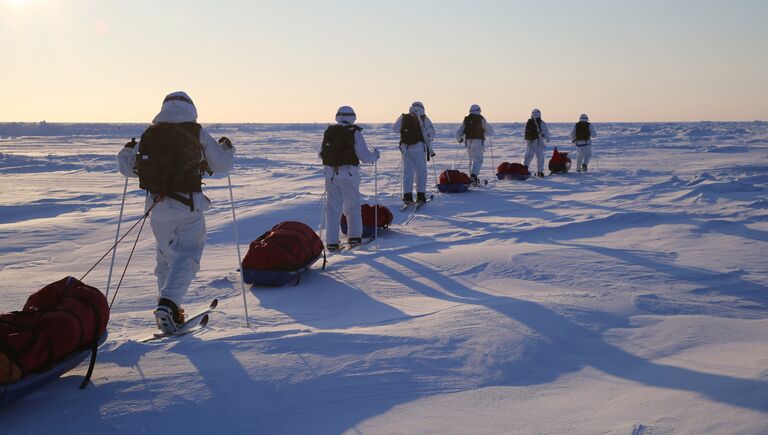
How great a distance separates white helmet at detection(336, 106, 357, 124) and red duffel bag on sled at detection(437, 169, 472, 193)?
6007mm

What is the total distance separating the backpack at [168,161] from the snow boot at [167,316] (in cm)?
80

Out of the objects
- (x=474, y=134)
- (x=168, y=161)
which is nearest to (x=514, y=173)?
(x=474, y=134)

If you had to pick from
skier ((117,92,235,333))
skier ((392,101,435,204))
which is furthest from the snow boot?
skier ((392,101,435,204))

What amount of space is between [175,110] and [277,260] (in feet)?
7.12

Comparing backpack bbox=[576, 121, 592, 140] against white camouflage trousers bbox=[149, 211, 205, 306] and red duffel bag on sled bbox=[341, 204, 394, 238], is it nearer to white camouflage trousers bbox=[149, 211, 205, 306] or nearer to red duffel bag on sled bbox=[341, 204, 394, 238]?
red duffel bag on sled bbox=[341, 204, 394, 238]

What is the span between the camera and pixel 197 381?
3.17 meters

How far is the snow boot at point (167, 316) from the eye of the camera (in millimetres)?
4309

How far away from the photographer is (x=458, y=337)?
380 cm

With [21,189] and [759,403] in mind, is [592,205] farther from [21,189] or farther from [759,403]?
[21,189]

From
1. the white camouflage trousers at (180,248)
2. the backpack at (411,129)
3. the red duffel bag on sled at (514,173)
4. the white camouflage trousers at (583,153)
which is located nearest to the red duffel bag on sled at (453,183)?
the backpack at (411,129)

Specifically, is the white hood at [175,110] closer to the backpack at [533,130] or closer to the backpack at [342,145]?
the backpack at [342,145]

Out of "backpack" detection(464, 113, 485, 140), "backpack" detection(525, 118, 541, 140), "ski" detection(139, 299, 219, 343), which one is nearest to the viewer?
"ski" detection(139, 299, 219, 343)

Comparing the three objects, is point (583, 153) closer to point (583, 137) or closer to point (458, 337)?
point (583, 137)

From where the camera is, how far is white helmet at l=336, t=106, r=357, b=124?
8.15 metres
